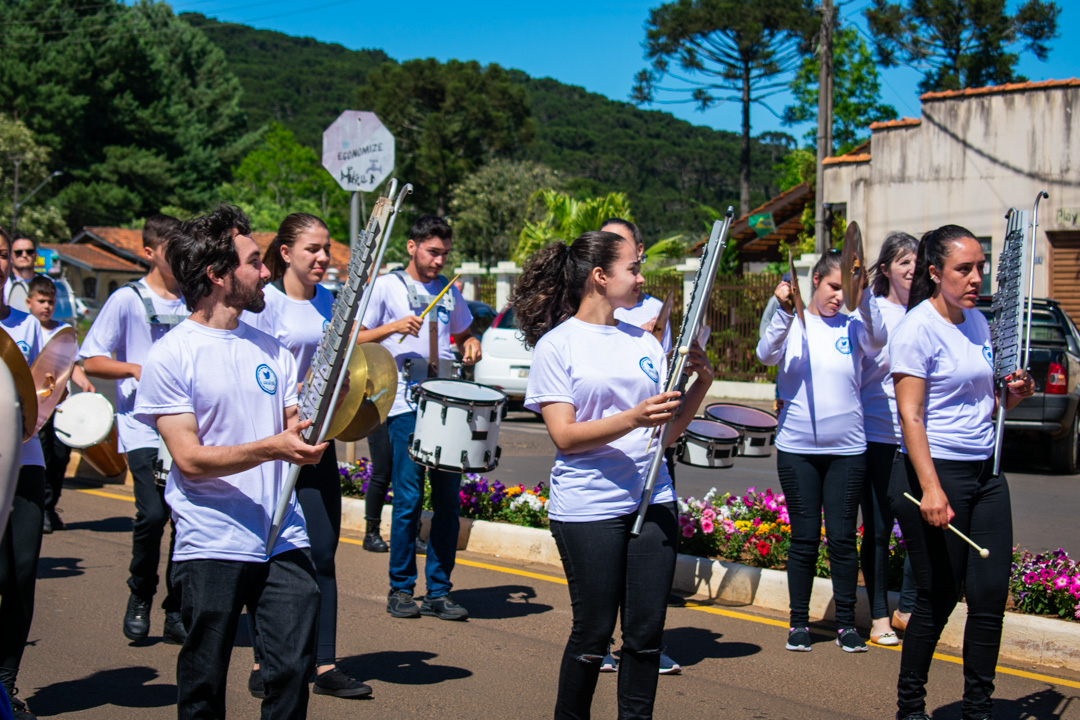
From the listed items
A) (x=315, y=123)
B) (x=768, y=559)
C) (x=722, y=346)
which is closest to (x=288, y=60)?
(x=315, y=123)

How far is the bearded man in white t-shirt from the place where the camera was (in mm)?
3061

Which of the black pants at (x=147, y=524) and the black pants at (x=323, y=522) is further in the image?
the black pants at (x=147, y=524)

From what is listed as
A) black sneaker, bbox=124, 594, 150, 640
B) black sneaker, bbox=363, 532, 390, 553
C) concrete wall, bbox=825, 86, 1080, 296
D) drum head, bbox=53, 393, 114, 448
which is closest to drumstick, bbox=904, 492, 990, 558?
black sneaker, bbox=124, 594, 150, 640

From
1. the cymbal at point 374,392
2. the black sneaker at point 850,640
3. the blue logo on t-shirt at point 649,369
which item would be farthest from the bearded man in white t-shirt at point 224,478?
the black sneaker at point 850,640

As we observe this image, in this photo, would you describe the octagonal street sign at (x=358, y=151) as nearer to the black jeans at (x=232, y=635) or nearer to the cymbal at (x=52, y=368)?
the cymbal at (x=52, y=368)

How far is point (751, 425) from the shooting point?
612 cm

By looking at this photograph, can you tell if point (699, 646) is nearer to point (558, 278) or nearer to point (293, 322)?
point (558, 278)

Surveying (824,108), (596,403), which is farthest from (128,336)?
(824,108)

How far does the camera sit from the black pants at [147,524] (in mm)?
5188

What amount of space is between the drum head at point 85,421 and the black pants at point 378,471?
1625mm

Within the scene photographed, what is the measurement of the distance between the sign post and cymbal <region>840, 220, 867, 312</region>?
5253mm

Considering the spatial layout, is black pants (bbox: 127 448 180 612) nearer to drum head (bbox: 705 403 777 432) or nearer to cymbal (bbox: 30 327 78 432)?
cymbal (bbox: 30 327 78 432)

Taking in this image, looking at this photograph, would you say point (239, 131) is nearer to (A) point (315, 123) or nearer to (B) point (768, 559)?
(A) point (315, 123)

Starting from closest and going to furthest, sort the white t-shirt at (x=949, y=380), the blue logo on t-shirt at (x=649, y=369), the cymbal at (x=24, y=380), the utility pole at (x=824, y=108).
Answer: the cymbal at (x=24, y=380) < the blue logo on t-shirt at (x=649, y=369) < the white t-shirt at (x=949, y=380) < the utility pole at (x=824, y=108)
